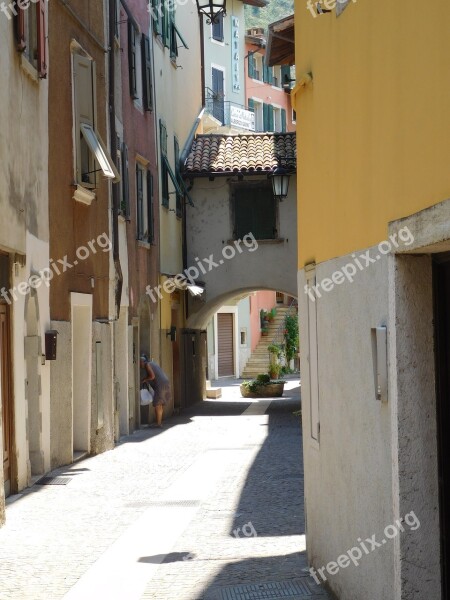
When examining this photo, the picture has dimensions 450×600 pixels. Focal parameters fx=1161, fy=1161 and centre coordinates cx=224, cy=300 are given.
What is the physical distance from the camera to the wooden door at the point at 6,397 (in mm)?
12242

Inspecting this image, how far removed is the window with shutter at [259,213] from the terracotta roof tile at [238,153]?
0.61m

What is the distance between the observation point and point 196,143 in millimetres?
30266

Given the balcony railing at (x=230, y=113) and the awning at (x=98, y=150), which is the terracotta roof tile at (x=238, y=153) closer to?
the awning at (x=98, y=150)

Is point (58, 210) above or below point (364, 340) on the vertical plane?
above

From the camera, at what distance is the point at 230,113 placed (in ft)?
152

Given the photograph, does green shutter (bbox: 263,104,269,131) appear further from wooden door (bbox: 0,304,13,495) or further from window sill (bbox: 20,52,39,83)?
wooden door (bbox: 0,304,13,495)

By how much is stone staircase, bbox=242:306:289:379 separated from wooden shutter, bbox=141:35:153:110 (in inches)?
981

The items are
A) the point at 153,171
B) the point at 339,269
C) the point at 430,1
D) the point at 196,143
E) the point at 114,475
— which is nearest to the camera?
the point at 430,1

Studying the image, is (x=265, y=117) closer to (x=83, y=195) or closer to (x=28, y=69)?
(x=83, y=195)

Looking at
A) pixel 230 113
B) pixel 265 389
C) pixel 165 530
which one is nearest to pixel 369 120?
pixel 165 530

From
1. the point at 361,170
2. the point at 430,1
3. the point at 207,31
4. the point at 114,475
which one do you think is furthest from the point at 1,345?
the point at 207,31

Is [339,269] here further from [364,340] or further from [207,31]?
[207,31]

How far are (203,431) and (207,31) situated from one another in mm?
25629

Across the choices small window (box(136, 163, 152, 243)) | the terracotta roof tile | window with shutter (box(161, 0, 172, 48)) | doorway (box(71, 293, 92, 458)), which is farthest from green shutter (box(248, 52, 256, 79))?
doorway (box(71, 293, 92, 458))
